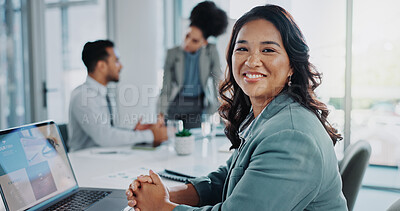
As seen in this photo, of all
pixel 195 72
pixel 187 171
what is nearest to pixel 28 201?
pixel 187 171

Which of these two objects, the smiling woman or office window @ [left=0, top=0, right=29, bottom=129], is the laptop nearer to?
the smiling woman

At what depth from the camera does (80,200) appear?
1197 mm

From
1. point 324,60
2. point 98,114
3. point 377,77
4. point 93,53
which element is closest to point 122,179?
point 98,114

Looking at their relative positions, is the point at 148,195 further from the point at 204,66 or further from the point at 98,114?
the point at 204,66

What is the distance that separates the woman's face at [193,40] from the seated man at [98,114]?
76cm

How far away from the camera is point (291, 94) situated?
1.06m

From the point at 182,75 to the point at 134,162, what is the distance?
1576 mm

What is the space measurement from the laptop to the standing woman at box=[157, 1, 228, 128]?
1.69 m

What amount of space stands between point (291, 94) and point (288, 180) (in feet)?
1.11

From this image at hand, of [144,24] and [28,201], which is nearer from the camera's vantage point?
[28,201]

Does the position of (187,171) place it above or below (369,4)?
below

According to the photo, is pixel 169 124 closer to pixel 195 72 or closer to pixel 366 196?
pixel 195 72

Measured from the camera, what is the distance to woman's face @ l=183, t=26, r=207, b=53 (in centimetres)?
312

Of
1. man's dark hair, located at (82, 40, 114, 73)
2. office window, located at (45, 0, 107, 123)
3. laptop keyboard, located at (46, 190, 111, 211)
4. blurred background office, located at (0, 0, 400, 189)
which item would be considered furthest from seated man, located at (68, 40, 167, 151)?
office window, located at (45, 0, 107, 123)
